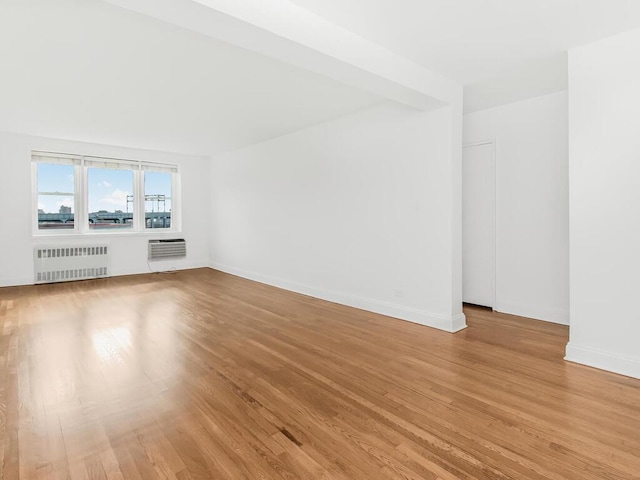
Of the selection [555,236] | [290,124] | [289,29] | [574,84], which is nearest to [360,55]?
[289,29]

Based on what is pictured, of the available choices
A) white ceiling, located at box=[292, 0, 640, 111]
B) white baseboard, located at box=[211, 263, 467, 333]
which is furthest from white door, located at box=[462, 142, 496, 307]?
white ceiling, located at box=[292, 0, 640, 111]

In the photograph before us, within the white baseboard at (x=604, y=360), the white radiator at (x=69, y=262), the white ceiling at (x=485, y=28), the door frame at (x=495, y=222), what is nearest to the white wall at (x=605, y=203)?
the white baseboard at (x=604, y=360)

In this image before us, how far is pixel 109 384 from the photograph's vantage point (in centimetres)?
260

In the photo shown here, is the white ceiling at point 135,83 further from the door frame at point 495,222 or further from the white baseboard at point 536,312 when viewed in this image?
the white baseboard at point 536,312

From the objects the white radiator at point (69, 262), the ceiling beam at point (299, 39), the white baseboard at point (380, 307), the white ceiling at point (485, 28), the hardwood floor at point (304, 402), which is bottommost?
the hardwood floor at point (304, 402)

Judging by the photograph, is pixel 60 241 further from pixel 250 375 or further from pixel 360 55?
pixel 360 55

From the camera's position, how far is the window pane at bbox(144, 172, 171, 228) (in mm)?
7676

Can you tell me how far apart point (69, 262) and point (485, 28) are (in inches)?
292

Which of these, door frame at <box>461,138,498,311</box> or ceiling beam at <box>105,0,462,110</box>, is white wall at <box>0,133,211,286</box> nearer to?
ceiling beam at <box>105,0,462,110</box>

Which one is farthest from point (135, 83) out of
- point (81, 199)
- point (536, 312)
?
point (536, 312)

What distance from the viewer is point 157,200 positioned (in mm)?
7836

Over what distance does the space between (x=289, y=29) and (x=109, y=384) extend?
113 inches

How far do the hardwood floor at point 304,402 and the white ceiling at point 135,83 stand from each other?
8.69ft

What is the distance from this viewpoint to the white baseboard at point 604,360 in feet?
8.79
